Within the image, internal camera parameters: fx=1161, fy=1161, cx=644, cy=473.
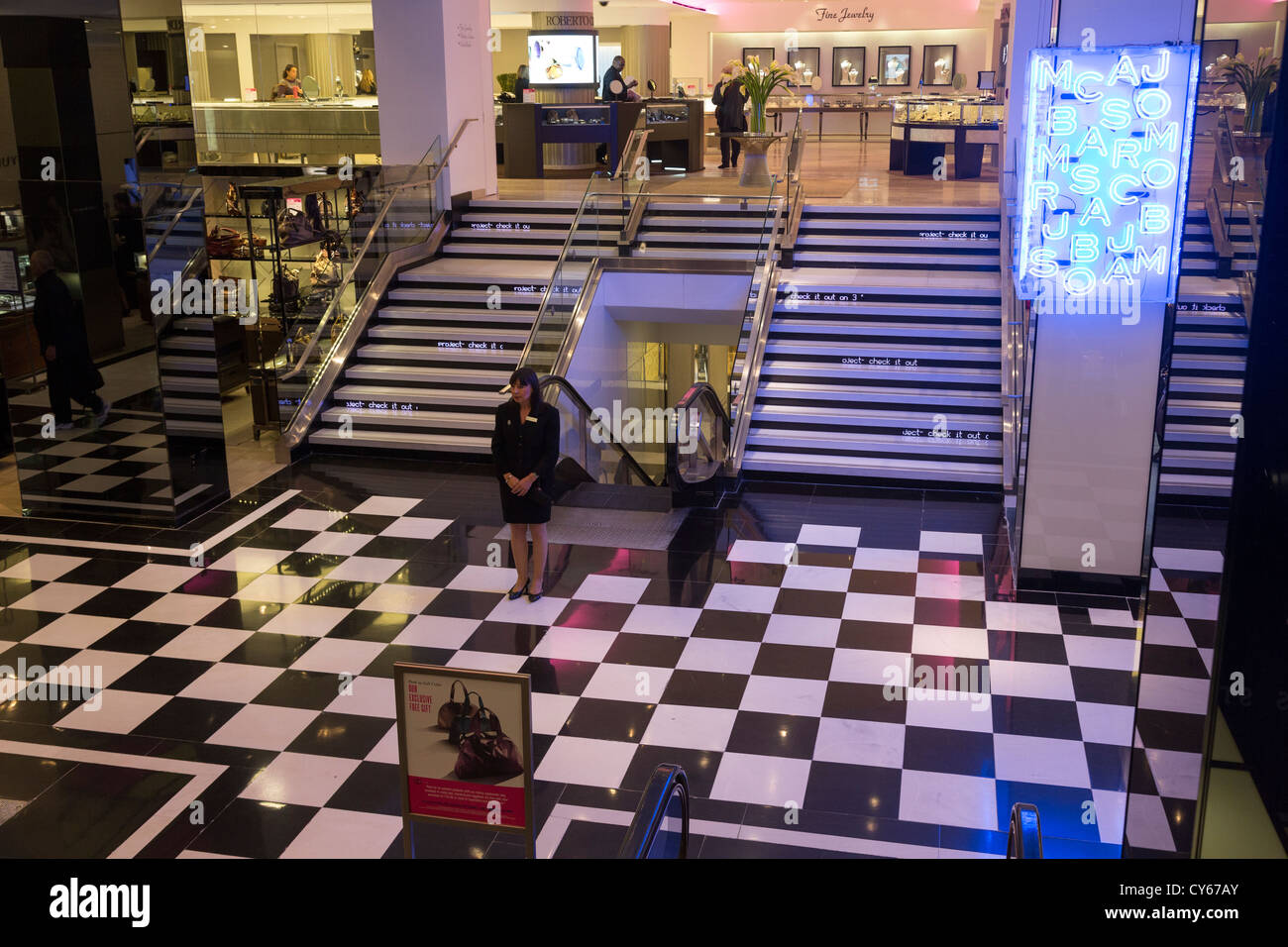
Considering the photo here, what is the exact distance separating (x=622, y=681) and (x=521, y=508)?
1410mm

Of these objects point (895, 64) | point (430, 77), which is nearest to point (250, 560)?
point (430, 77)

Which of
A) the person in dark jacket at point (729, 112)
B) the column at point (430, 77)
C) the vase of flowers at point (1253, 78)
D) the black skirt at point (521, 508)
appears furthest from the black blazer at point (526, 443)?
the person in dark jacket at point (729, 112)

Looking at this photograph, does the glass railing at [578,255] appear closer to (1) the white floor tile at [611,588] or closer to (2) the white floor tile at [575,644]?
(1) the white floor tile at [611,588]

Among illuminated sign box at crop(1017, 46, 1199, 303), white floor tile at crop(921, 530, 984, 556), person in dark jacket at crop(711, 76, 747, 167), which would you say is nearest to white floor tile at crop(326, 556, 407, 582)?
white floor tile at crop(921, 530, 984, 556)

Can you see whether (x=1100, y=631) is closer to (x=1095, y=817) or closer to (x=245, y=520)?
(x=1095, y=817)

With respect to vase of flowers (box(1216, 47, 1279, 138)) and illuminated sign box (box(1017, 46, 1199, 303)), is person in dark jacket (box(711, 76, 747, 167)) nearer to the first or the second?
illuminated sign box (box(1017, 46, 1199, 303))

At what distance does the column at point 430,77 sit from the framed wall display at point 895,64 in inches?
633

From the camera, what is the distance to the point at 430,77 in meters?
13.6

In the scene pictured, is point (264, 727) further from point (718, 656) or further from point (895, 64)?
point (895, 64)

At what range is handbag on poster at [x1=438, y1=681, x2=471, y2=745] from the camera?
3676 millimetres

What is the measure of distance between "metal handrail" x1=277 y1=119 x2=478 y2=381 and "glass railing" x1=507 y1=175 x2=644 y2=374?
77.1 inches

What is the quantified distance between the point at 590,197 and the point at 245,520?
5.05m

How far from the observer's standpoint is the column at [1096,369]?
616 centimetres

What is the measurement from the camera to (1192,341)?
3.93 meters
